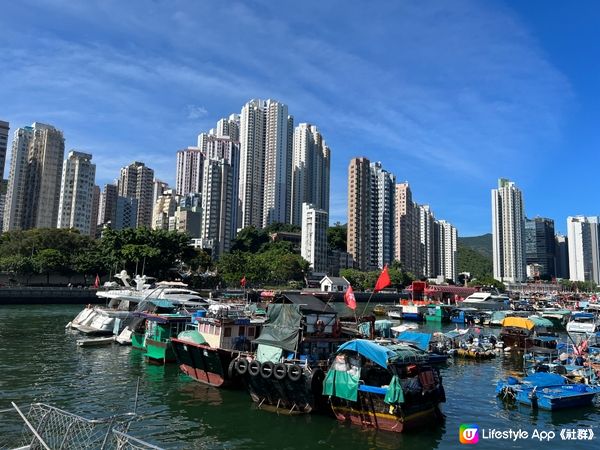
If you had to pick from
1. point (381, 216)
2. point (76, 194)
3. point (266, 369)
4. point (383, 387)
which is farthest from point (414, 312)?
point (76, 194)

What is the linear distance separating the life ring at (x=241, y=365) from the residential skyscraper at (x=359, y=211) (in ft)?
457

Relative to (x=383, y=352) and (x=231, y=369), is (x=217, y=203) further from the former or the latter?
(x=383, y=352)

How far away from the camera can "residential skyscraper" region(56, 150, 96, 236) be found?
144m

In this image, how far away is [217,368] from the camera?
22578 millimetres

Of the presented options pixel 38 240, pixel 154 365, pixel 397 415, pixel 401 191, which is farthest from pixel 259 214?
pixel 397 415

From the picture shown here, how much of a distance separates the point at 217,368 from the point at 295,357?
443 cm

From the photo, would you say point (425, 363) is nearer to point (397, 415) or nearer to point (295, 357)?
point (397, 415)

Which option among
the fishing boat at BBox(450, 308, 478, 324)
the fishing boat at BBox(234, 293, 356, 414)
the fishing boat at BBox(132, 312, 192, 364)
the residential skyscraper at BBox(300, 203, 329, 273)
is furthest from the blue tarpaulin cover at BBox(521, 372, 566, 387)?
the residential skyscraper at BBox(300, 203, 329, 273)

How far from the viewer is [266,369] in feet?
64.0

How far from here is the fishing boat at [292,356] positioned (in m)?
18.6

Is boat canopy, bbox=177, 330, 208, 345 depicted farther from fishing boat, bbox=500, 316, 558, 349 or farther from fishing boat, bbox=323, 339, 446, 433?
fishing boat, bbox=500, 316, 558, 349

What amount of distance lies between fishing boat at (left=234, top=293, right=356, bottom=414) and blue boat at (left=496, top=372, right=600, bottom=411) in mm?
7883

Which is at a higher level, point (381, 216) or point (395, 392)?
point (381, 216)

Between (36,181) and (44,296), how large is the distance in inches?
3572
